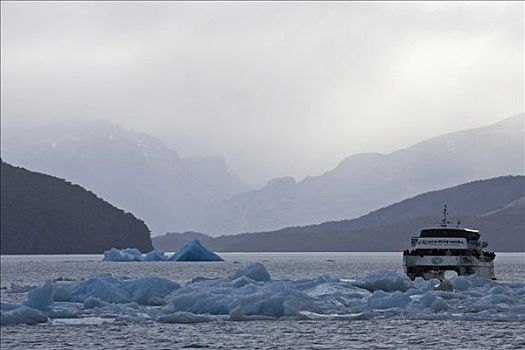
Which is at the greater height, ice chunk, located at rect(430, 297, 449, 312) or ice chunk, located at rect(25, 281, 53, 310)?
ice chunk, located at rect(25, 281, 53, 310)

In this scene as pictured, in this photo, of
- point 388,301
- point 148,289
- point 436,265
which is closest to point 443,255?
point 436,265

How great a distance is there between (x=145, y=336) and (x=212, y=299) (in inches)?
380

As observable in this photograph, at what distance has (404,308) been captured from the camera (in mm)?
69125

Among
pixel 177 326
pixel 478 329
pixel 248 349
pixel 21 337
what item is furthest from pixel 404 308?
pixel 21 337

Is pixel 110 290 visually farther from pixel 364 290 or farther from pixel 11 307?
pixel 364 290

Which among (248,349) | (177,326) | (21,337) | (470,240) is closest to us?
(248,349)

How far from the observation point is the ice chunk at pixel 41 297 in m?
65.0

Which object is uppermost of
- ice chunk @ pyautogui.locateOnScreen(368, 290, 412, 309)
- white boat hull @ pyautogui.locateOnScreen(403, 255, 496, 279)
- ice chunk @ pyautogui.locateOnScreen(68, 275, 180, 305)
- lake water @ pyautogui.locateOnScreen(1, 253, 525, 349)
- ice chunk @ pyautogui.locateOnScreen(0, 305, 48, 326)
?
white boat hull @ pyautogui.locateOnScreen(403, 255, 496, 279)

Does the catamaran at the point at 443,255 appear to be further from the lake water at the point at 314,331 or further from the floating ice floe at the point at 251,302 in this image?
the lake water at the point at 314,331

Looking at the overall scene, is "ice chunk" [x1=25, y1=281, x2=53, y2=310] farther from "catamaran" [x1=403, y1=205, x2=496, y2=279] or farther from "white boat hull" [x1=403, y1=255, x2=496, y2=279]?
"catamaran" [x1=403, y1=205, x2=496, y2=279]

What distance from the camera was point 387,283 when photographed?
81125 millimetres

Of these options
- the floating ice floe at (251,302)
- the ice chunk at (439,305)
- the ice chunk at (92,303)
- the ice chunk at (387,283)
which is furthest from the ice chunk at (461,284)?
the ice chunk at (92,303)

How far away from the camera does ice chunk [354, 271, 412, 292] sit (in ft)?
264

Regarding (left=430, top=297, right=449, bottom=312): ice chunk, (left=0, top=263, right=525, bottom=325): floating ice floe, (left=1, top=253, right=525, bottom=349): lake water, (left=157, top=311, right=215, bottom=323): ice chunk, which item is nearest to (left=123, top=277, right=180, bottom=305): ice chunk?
(left=0, top=263, right=525, bottom=325): floating ice floe
